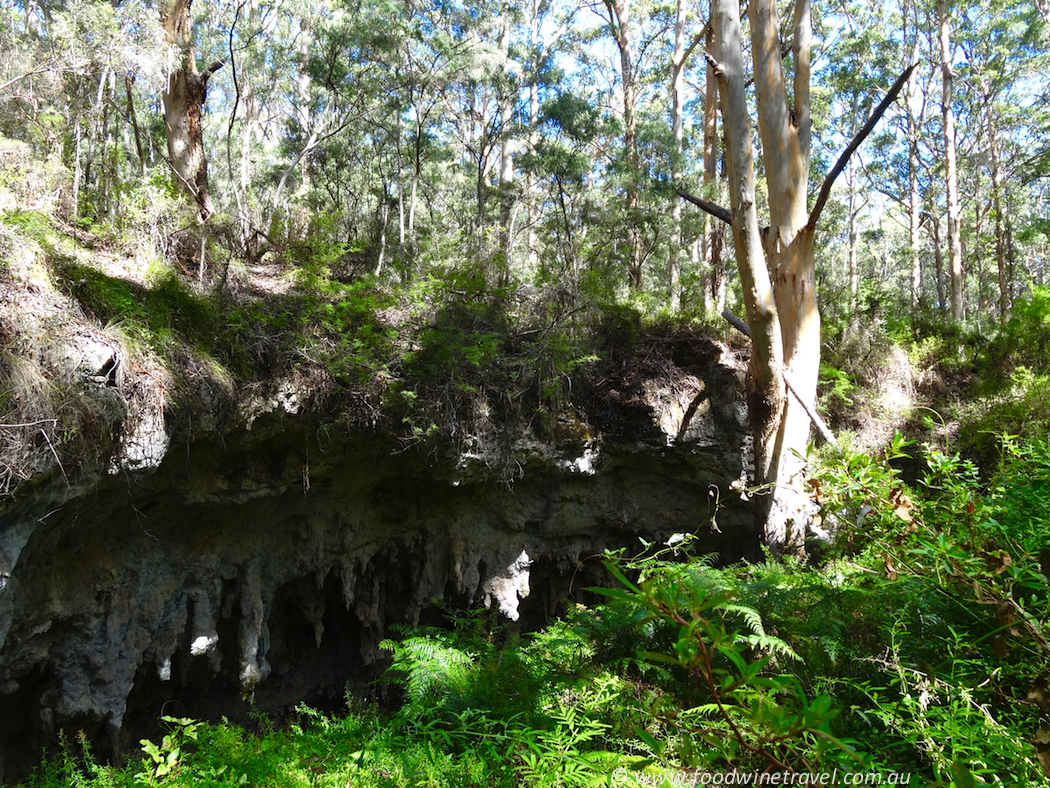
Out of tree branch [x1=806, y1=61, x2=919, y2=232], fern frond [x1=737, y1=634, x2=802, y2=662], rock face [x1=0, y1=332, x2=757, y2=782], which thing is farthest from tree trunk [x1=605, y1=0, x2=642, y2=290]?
fern frond [x1=737, y1=634, x2=802, y2=662]

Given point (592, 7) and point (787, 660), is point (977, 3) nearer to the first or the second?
point (592, 7)

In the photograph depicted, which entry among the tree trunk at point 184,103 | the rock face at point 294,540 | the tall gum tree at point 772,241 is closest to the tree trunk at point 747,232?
the tall gum tree at point 772,241

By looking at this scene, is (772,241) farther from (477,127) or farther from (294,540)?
(477,127)

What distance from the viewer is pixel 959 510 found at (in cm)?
186

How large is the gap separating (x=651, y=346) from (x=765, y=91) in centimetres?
319

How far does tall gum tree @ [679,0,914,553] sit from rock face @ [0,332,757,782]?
44.9 inches

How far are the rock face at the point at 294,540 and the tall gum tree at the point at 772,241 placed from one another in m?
1.14

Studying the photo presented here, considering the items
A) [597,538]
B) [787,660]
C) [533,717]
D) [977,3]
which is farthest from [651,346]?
[977,3]

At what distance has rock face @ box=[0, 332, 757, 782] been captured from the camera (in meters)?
5.39

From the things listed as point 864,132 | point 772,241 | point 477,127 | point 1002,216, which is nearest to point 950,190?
point 1002,216

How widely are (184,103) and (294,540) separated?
19.5ft

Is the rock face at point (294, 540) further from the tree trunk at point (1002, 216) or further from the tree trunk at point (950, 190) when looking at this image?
the tree trunk at point (1002, 216)

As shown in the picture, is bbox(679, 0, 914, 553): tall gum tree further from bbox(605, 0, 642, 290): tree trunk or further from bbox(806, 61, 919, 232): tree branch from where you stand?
bbox(605, 0, 642, 290): tree trunk

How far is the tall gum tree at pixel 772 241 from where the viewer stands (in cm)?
569
